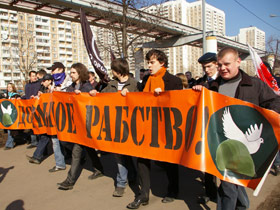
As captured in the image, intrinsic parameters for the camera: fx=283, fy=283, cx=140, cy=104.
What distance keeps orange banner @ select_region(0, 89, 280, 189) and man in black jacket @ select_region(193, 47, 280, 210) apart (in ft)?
0.42

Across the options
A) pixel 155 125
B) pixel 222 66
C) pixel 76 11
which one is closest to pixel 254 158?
pixel 222 66

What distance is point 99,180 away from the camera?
494 centimetres

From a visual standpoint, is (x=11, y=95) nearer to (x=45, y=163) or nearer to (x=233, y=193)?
(x=45, y=163)

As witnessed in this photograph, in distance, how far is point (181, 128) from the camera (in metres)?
3.37

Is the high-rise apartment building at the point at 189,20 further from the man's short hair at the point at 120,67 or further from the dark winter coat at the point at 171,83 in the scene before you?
the dark winter coat at the point at 171,83

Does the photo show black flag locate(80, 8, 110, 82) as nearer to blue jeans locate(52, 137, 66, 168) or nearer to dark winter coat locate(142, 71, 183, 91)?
blue jeans locate(52, 137, 66, 168)

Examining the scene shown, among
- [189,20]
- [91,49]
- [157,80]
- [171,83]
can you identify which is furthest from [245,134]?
[189,20]

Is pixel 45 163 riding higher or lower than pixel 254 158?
lower

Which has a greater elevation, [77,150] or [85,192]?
[77,150]

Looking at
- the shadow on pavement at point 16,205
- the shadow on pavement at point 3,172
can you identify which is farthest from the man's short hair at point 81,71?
the shadow on pavement at point 3,172

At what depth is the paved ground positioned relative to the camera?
384cm

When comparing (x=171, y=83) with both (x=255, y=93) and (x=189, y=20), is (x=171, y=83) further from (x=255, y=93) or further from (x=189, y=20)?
(x=189, y=20)

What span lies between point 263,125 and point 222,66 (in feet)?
2.36

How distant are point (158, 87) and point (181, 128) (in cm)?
75
